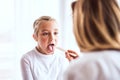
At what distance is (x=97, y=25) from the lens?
0.69m

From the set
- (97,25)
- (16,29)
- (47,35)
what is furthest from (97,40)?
(16,29)

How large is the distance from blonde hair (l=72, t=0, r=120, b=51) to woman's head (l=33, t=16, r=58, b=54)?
0.75 metres

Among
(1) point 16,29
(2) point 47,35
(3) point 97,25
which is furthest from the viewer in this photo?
(1) point 16,29

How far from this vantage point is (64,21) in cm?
197

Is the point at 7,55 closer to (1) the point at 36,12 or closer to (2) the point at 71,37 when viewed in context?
(1) the point at 36,12

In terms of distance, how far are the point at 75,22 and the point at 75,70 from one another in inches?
5.8

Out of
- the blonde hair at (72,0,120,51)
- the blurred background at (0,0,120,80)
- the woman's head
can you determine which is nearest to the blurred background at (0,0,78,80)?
the blurred background at (0,0,120,80)

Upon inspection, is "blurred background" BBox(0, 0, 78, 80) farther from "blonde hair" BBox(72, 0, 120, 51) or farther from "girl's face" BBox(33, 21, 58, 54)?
"blonde hair" BBox(72, 0, 120, 51)

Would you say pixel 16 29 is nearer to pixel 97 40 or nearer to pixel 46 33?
pixel 46 33

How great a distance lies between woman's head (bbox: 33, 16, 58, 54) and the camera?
147 cm

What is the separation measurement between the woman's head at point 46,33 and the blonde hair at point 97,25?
0.75 metres

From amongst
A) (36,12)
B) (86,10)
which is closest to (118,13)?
(86,10)

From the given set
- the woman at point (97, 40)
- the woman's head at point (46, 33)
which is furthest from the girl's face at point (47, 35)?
the woman at point (97, 40)

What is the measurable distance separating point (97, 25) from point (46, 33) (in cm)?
80
